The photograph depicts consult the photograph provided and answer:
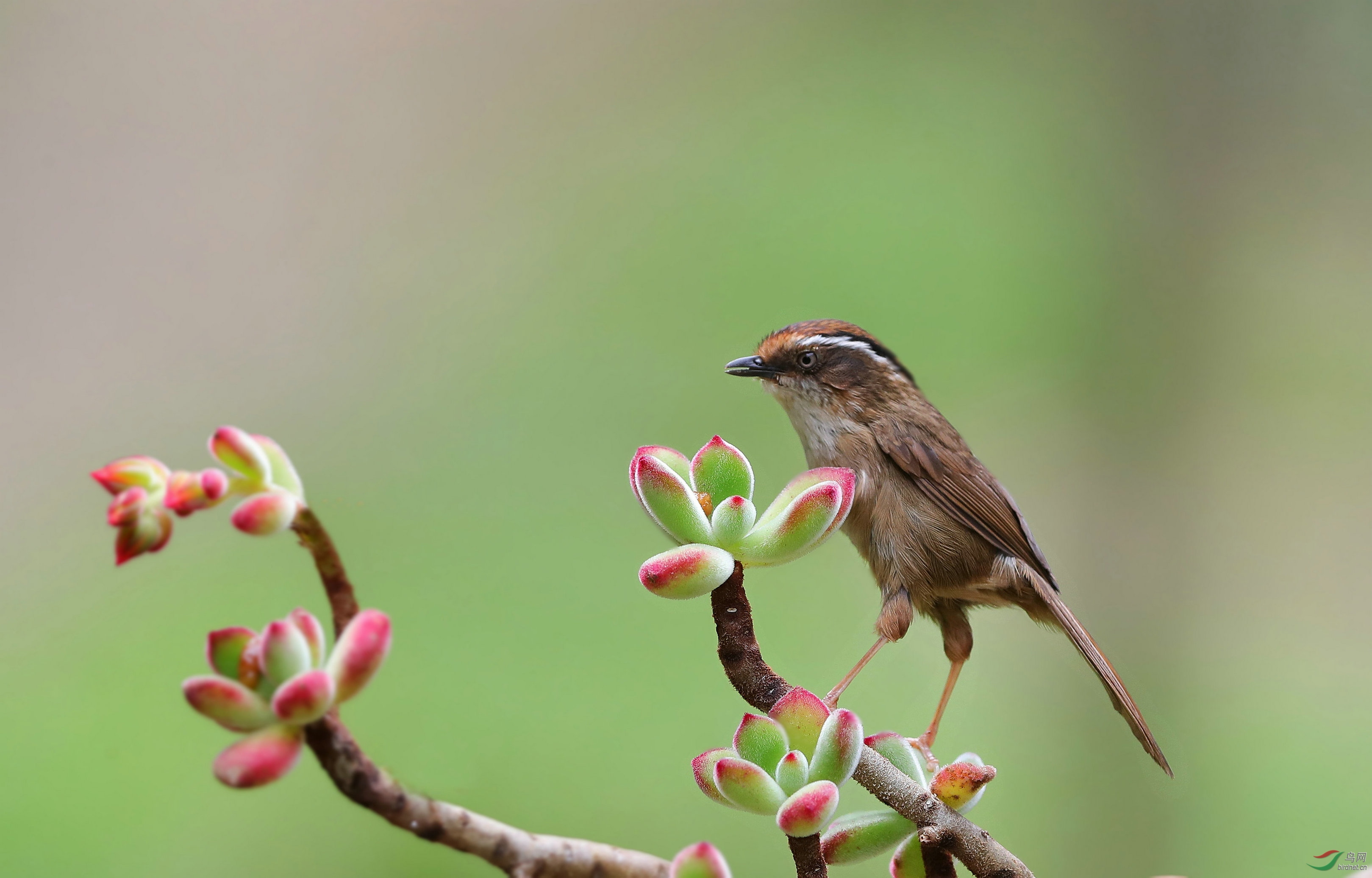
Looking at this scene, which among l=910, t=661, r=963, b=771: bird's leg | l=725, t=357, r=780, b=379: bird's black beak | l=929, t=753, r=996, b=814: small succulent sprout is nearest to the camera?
l=929, t=753, r=996, b=814: small succulent sprout

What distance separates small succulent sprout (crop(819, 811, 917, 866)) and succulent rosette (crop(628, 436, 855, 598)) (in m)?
0.10

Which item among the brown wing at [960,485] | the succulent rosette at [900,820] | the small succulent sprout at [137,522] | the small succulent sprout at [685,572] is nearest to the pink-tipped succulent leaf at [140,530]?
the small succulent sprout at [137,522]

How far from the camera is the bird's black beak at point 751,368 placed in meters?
0.60

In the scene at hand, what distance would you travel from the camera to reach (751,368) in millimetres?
620

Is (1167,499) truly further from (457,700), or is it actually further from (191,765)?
(191,765)

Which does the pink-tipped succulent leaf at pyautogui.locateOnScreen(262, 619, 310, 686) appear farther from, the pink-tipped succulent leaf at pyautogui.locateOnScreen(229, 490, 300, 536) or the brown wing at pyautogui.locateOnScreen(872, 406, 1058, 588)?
the brown wing at pyautogui.locateOnScreen(872, 406, 1058, 588)

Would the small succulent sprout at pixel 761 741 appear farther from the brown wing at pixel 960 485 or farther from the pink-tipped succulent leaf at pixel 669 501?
the brown wing at pixel 960 485

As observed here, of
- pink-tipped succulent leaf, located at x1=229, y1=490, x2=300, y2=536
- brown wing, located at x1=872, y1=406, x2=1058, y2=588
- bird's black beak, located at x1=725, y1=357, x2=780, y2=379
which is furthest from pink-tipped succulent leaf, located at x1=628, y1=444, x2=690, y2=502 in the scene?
brown wing, located at x1=872, y1=406, x2=1058, y2=588

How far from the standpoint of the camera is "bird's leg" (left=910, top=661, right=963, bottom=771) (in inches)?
17.5

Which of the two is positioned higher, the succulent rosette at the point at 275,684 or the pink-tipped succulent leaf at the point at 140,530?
the pink-tipped succulent leaf at the point at 140,530

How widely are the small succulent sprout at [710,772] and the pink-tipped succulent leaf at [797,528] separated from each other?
0.20ft

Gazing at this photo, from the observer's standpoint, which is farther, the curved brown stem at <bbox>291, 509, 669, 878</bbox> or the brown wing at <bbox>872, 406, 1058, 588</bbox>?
the brown wing at <bbox>872, 406, 1058, 588</bbox>

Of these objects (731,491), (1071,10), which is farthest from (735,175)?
(731,491)

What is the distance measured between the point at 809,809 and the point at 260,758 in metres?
0.14
